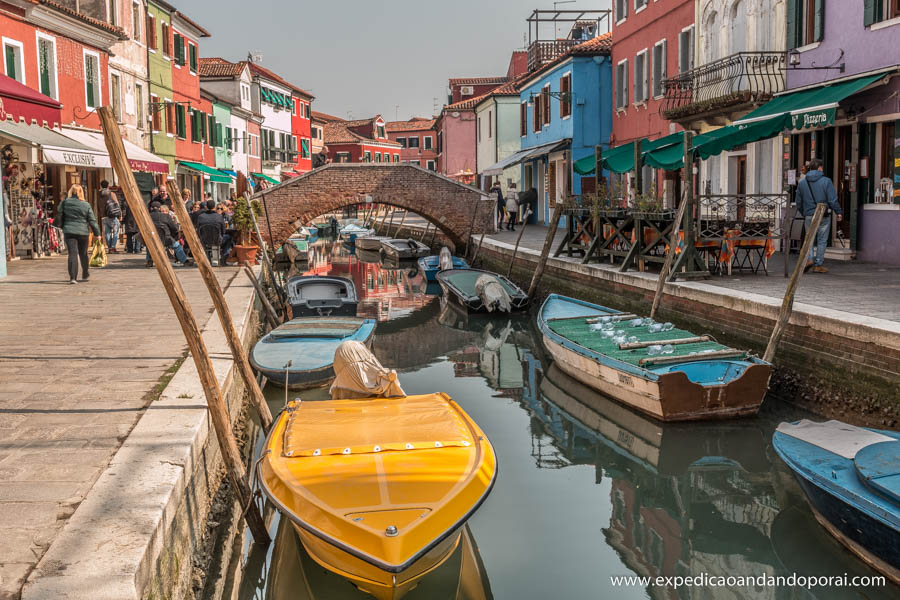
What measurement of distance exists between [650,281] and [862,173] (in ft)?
12.4

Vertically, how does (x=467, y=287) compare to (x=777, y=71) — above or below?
below

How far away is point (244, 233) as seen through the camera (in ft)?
62.2

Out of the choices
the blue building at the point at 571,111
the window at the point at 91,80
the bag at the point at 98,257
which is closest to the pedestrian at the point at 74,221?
the bag at the point at 98,257

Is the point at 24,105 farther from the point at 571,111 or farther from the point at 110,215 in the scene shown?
the point at 571,111

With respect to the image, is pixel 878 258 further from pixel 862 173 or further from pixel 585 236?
pixel 585 236

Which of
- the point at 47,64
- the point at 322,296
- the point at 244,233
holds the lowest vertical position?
the point at 322,296

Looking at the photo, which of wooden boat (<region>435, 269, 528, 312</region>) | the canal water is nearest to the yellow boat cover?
the canal water

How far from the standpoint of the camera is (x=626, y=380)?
30.6ft

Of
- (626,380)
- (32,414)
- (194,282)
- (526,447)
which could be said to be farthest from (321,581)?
(194,282)

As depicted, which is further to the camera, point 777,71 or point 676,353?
point 777,71

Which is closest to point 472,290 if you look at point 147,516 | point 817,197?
point 817,197

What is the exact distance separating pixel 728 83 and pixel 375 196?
12037 mm

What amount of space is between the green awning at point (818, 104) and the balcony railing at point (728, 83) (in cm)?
112

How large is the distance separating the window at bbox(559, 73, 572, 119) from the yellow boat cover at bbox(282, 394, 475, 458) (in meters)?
21.6
